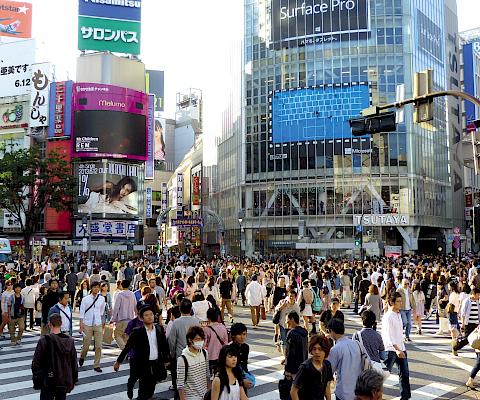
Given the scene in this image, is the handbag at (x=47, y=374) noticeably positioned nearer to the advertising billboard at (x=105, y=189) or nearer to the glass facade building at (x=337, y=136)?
the glass facade building at (x=337, y=136)

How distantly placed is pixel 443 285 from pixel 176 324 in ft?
36.9

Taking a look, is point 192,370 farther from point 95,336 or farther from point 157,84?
point 157,84

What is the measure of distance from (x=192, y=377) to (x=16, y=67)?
80.4 m

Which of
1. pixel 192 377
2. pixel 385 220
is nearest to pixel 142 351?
pixel 192 377

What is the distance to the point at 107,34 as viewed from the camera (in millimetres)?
77938

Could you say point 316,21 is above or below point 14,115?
above

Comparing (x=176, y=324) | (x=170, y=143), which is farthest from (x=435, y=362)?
(x=170, y=143)

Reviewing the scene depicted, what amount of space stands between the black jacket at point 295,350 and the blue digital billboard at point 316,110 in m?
50.6

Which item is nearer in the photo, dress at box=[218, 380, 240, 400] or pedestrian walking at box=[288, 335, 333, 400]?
dress at box=[218, 380, 240, 400]

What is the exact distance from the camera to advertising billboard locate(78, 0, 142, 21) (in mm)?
76562

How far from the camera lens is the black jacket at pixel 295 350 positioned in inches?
282

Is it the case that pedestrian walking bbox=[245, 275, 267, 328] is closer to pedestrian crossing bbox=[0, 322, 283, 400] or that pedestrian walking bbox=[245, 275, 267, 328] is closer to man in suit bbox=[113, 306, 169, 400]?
pedestrian crossing bbox=[0, 322, 283, 400]

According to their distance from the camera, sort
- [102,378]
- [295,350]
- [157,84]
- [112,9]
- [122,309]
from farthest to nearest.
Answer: [157,84], [112,9], [122,309], [102,378], [295,350]

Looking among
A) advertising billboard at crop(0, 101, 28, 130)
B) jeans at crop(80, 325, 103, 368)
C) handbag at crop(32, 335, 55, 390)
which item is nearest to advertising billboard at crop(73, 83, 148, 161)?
advertising billboard at crop(0, 101, 28, 130)
